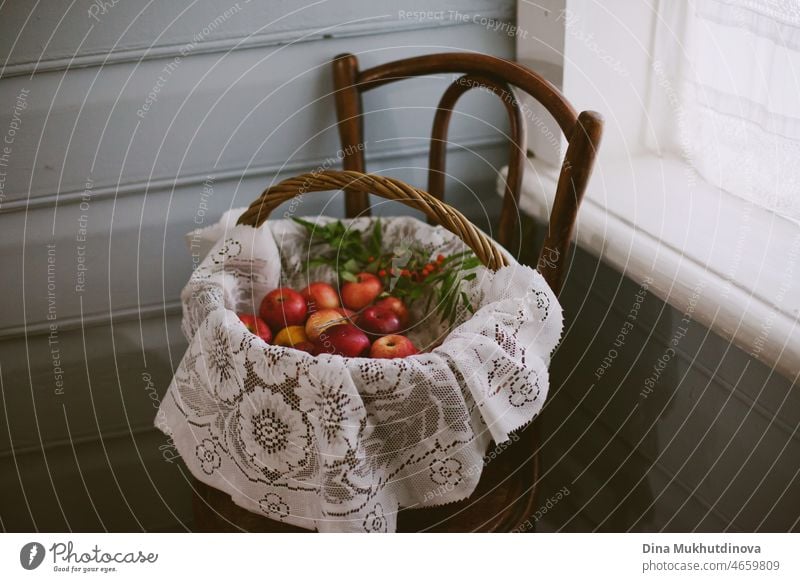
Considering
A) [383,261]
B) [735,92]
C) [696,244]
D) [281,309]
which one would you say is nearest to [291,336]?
[281,309]

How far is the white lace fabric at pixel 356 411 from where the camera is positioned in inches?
21.0

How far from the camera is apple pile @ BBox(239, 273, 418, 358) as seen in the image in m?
0.64

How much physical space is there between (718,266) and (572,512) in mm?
408

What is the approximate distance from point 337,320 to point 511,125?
265 millimetres

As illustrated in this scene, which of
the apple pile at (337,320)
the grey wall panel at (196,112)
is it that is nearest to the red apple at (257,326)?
the apple pile at (337,320)

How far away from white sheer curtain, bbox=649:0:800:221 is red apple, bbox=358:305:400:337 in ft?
1.17

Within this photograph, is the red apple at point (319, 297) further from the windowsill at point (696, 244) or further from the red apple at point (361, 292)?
the windowsill at point (696, 244)

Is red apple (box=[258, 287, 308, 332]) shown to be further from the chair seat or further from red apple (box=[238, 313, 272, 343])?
the chair seat

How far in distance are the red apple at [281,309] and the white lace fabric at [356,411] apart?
0.07 m

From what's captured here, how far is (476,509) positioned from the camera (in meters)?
0.66

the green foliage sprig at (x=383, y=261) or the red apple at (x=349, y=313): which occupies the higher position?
the green foliage sprig at (x=383, y=261)

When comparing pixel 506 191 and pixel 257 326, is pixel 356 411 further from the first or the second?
pixel 506 191
